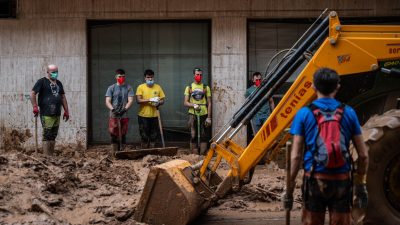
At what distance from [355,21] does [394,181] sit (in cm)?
808

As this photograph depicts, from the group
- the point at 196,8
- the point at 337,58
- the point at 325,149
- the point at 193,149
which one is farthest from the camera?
the point at 196,8

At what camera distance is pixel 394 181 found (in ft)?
19.0

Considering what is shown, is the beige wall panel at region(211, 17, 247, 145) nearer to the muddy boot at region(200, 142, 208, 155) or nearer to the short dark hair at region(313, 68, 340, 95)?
the muddy boot at region(200, 142, 208, 155)

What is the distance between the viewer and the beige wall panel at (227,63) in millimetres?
13133

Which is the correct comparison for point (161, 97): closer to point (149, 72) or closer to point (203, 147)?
point (149, 72)

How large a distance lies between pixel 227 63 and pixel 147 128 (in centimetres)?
233

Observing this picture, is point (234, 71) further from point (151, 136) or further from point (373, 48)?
point (373, 48)

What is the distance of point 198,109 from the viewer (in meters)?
12.7

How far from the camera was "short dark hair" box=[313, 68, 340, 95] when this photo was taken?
4684 millimetres

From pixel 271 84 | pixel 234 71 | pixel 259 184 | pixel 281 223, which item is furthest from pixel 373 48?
pixel 234 71

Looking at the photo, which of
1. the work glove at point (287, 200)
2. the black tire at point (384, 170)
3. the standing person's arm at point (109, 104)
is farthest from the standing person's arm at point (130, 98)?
the work glove at point (287, 200)

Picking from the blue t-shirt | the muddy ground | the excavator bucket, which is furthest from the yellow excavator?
the blue t-shirt

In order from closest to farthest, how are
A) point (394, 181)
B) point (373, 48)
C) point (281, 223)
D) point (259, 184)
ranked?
point (394, 181) < point (373, 48) < point (281, 223) < point (259, 184)

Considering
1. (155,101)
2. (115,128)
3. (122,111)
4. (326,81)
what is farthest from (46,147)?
(326,81)
